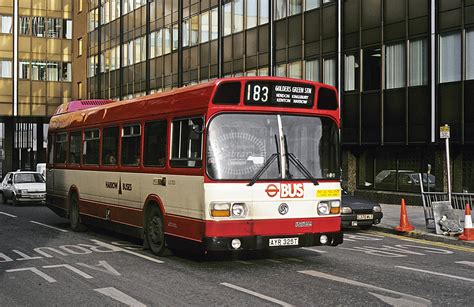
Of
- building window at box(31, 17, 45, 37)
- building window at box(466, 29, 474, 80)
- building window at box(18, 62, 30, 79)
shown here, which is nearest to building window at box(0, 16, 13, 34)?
building window at box(31, 17, 45, 37)

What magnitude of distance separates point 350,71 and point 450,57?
493cm

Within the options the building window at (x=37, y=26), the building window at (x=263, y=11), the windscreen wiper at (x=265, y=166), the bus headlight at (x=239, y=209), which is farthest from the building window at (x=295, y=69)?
the building window at (x=37, y=26)

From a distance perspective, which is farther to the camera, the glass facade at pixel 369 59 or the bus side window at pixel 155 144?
the glass facade at pixel 369 59

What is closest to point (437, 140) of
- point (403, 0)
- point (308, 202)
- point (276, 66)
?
point (403, 0)

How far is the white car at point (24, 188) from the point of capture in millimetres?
25094

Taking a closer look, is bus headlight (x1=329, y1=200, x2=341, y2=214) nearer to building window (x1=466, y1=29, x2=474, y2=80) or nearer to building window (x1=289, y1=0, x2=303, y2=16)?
building window (x1=466, y1=29, x2=474, y2=80)

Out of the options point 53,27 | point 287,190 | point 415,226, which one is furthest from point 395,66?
point 53,27

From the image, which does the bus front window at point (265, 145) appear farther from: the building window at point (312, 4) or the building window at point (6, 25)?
the building window at point (6, 25)

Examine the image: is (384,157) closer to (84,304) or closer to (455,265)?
(455,265)

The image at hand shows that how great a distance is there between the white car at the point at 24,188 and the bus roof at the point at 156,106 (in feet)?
35.5

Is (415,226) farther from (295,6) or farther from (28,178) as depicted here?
(28,178)

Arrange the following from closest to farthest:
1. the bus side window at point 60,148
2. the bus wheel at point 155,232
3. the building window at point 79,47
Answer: the bus wheel at point 155,232 < the bus side window at point 60,148 < the building window at point 79,47

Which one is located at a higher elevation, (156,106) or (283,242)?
(156,106)

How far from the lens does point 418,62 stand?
22.6 meters
